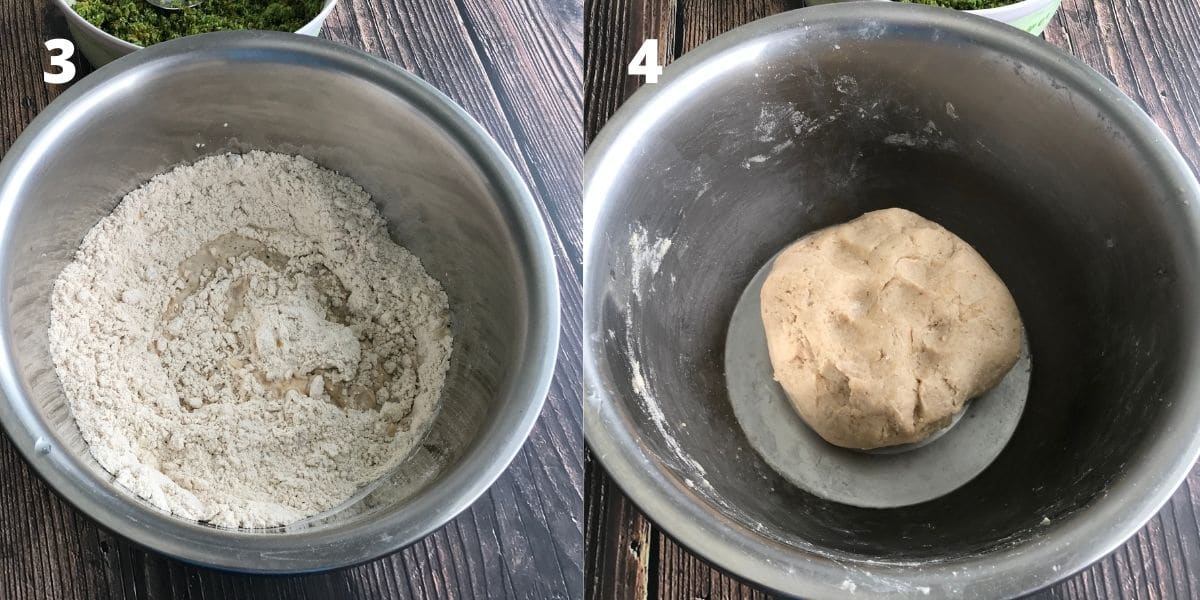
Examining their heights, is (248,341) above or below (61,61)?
→ below

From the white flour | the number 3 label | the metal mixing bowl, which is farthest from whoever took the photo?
the number 3 label

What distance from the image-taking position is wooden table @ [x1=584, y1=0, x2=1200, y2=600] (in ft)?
3.62

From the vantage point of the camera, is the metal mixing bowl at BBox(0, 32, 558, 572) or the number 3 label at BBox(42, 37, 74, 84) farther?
the number 3 label at BBox(42, 37, 74, 84)

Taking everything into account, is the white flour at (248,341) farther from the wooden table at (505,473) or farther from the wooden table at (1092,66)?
the wooden table at (1092,66)

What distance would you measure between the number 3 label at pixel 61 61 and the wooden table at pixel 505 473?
1 centimetres

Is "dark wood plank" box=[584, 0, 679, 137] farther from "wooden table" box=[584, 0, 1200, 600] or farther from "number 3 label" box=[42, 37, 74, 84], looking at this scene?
"number 3 label" box=[42, 37, 74, 84]

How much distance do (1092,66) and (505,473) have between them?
1009 millimetres

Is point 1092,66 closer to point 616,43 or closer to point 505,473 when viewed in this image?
point 616,43

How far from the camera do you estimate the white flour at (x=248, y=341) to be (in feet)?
3.42

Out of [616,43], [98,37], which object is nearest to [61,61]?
[98,37]

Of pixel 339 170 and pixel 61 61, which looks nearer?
pixel 339 170

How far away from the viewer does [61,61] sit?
1.34m

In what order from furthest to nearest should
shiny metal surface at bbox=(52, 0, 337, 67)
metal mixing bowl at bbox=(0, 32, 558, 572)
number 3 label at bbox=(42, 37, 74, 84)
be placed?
number 3 label at bbox=(42, 37, 74, 84) < shiny metal surface at bbox=(52, 0, 337, 67) < metal mixing bowl at bbox=(0, 32, 558, 572)

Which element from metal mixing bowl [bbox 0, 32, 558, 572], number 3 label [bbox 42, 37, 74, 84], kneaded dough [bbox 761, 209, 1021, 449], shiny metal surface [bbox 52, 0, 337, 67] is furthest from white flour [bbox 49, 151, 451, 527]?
kneaded dough [bbox 761, 209, 1021, 449]
